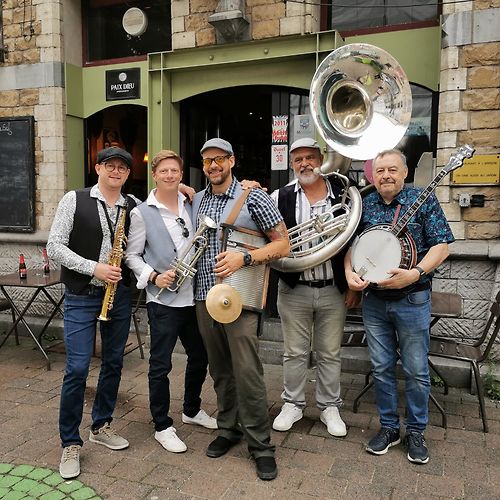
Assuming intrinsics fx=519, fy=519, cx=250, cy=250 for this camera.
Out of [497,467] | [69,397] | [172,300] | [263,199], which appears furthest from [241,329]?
[497,467]

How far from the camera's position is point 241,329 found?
3.16 meters

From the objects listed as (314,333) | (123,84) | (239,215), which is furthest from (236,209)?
(123,84)

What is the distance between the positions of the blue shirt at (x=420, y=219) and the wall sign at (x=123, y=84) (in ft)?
13.1

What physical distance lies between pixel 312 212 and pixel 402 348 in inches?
43.7

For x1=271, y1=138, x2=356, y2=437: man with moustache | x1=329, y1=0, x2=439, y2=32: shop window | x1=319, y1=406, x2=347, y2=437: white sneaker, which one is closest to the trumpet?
x1=271, y1=138, x2=356, y2=437: man with moustache

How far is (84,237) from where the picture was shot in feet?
10.7

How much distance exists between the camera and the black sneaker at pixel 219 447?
3.39 metres

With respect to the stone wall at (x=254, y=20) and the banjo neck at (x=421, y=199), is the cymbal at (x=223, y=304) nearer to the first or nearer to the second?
the banjo neck at (x=421, y=199)

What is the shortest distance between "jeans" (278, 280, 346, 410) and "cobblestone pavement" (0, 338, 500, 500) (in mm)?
279

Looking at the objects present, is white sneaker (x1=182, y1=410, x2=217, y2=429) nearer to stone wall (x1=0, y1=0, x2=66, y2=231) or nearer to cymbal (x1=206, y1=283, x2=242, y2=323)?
cymbal (x1=206, y1=283, x2=242, y2=323)

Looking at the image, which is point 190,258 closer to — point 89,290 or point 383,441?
point 89,290

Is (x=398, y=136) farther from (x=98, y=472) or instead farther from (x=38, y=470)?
(x=38, y=470)

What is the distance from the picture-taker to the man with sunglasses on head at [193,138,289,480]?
316 cm

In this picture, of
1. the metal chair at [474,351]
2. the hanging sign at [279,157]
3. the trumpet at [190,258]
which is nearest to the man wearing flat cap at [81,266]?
the trumpet at [190,258]
